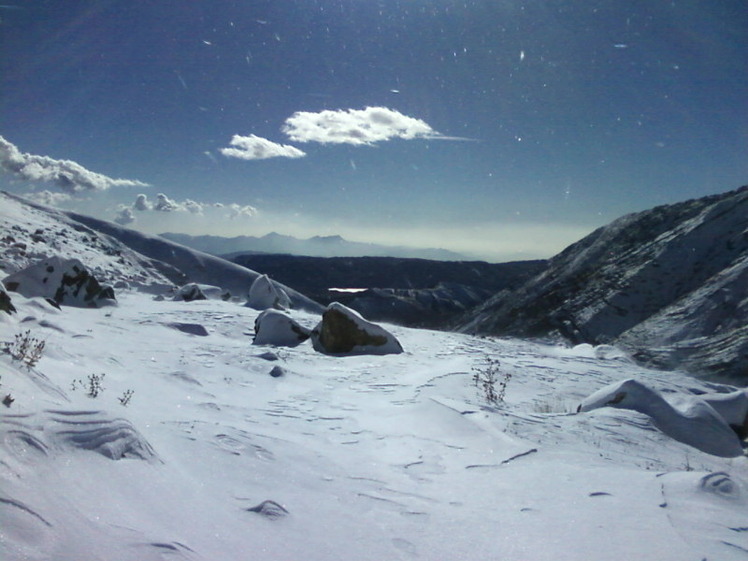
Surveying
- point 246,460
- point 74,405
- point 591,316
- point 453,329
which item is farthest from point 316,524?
point 453,329

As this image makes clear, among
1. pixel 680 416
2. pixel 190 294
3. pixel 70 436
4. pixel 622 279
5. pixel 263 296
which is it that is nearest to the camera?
pixel 70 436

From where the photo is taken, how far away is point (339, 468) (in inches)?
163

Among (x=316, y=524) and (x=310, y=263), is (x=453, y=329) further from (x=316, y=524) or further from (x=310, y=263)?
(x=310, y=263)

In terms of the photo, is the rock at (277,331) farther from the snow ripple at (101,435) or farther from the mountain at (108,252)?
the mountain at (108,252)

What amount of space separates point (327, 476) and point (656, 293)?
29328 millimetres

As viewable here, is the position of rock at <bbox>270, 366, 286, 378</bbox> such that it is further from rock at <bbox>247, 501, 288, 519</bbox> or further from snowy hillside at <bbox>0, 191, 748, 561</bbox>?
rock at <bbox>247, 501, 288, 519</bbox>

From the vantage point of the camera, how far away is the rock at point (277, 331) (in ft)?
39.8

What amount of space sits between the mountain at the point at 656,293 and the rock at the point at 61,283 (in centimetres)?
1883

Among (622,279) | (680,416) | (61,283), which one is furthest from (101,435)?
(622,279)

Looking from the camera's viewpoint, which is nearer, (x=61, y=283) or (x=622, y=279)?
(x=61, y=283)

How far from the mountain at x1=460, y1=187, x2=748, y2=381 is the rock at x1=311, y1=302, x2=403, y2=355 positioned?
10.7 meters

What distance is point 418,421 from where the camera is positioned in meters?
5.82

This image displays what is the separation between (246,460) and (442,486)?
5.40ft

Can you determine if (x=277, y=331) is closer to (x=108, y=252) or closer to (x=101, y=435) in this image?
(x=101, y=435)
